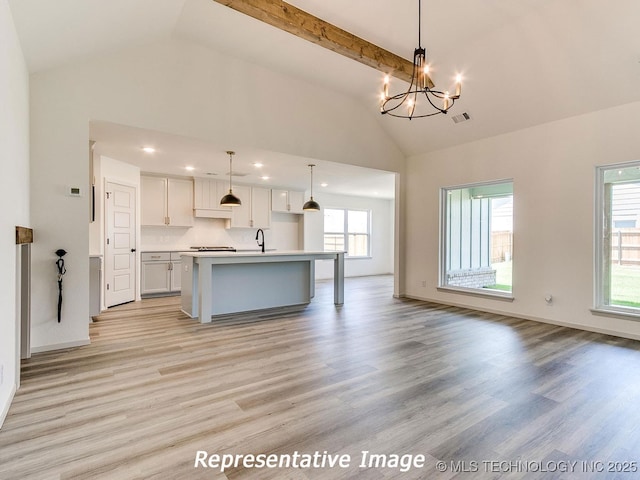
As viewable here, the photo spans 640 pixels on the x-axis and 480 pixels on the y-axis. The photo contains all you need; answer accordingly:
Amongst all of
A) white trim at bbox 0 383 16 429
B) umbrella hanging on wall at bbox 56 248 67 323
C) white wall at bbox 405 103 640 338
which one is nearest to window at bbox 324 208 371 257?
white wall at bbox 405 103 640 338

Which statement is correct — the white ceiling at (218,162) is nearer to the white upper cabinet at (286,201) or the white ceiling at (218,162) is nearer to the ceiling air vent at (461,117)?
the white upper cabinet at (286,201)

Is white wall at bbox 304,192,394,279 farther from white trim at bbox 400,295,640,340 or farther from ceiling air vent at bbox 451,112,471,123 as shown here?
ceiling air vent at bbox 451,112,471,123

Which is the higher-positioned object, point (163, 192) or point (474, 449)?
point (163, 192)

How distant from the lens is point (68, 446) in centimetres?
193

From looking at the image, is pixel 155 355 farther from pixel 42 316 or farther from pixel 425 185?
pixel 425 185

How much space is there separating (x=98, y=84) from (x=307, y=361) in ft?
12.2

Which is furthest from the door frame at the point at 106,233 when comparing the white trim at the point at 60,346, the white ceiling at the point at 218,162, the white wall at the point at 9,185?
the white wall at the point at 9,185

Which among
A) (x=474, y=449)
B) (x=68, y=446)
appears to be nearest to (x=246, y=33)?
(x=68, y=446)

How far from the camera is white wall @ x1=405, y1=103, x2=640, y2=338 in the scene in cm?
425

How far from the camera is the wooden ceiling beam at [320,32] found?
3.21 meters

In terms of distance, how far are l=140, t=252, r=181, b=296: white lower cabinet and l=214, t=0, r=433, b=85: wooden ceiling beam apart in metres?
4.92

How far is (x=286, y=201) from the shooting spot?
8.64 meters

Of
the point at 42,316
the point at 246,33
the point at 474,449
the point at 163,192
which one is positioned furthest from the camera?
the point at 163,192

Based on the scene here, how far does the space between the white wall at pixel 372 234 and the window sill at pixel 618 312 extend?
6.30 metres
